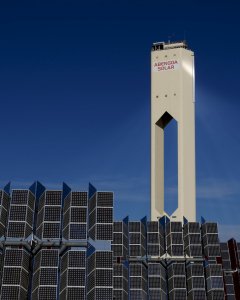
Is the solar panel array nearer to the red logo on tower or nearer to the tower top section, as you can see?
the red logo on tower

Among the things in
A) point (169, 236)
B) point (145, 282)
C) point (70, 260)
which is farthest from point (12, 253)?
point (169, 236)

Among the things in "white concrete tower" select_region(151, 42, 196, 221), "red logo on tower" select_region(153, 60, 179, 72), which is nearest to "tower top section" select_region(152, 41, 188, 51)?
"white concrete tower" select_region(151, 42, 196, 221)

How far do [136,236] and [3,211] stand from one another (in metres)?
9.83

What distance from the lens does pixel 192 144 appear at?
202ft

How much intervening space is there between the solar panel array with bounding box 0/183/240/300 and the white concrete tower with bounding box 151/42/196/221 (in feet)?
69.9

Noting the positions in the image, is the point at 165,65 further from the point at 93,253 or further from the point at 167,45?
the point at 93,253

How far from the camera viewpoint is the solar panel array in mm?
30484

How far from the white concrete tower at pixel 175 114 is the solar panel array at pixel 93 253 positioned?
21.3 m

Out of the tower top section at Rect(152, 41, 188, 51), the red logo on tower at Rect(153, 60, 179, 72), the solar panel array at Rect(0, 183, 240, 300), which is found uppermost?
the tower top section at Rect(152, 41, 188, 51)

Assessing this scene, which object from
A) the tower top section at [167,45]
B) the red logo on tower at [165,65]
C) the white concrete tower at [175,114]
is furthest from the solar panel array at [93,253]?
the tower top section at [167,45]

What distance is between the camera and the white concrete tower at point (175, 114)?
60.0 m

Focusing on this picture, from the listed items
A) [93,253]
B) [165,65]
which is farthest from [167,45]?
[93,253]

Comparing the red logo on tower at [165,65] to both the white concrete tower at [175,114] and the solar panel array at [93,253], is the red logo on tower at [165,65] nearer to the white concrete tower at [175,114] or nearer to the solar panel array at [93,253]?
the white concrete tower at [175,114]

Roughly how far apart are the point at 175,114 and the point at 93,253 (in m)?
33.3
